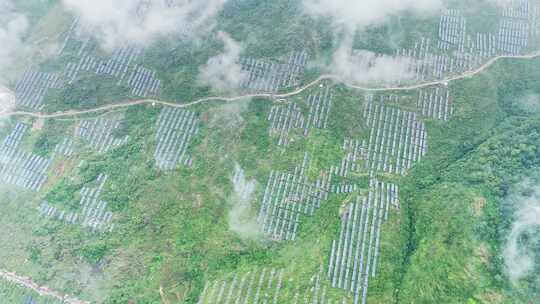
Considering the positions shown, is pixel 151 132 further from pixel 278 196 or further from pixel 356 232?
pixel 356 232

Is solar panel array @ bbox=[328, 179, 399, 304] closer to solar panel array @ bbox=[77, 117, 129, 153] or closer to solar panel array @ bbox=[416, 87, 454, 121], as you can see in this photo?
solar panel array @ bbox=[416, 87, 454, 121]

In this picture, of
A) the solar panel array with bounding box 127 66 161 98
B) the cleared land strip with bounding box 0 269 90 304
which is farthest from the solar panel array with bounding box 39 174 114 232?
the solar panel array with bounding box 127 66 161 98

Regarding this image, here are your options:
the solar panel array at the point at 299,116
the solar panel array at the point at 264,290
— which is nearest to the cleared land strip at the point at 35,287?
the solar panel array at the point at 264,290

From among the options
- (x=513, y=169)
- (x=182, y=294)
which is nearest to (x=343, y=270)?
(x=182, y=294)

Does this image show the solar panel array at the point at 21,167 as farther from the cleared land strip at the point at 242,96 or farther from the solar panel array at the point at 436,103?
the solar panel array at the point at 436,103

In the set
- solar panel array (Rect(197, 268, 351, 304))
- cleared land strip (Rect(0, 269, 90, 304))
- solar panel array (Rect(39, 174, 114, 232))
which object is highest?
solar panel array (Rect(39, 174, 114, 232))

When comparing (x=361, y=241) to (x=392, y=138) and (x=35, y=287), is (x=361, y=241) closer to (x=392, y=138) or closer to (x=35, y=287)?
(x=392, y=138)
